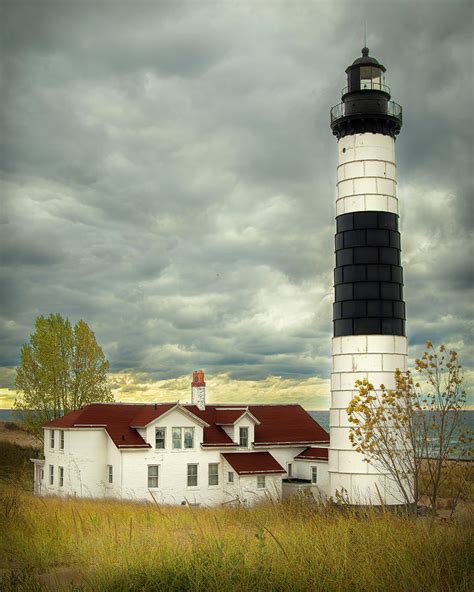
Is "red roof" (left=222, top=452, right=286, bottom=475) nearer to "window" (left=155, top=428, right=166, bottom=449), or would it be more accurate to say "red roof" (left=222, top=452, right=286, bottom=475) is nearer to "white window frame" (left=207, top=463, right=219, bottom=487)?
"white window frame" (left=207, top=463, right=219, bottom=487)

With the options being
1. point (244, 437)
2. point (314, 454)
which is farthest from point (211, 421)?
point (314, 454)

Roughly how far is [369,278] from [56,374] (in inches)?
859

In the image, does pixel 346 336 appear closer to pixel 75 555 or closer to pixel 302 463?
pixel 302 463

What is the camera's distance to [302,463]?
36.7 metres

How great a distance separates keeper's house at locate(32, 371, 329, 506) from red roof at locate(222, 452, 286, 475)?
52mm

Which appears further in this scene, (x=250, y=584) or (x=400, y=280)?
(x=400, y=280)

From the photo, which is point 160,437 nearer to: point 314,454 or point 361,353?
point 314,454

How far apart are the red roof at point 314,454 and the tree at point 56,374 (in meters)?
13.1

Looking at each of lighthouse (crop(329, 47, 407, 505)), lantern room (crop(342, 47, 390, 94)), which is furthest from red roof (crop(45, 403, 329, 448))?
lantern room (crop(342, 47, 390, 94))

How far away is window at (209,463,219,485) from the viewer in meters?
35.1

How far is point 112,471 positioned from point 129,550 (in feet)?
81.8

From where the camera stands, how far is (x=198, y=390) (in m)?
39.0

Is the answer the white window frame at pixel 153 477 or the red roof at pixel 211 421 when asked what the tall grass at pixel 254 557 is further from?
the red roof at pixel 211 421

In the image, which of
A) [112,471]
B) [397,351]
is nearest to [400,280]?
[397,351]
